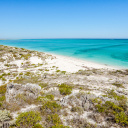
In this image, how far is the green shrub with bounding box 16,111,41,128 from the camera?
5.30 m

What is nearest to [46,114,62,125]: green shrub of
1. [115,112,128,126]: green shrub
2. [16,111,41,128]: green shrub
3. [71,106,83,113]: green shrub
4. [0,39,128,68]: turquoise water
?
[16,111,41,128]: green shrub

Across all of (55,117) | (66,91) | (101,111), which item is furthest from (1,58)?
(101,111)

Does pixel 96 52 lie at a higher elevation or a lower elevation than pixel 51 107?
higher

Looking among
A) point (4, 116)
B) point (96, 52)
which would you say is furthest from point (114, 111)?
point (96, 52)

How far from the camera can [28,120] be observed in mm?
5512

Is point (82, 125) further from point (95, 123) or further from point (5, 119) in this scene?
point (5, 119)

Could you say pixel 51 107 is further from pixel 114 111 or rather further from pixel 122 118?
pixel 122 118

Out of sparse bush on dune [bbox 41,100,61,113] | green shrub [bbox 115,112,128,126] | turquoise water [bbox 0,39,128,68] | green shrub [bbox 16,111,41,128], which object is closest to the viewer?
green shrub [bbox 16,111,41,128]

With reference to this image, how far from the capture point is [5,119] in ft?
18.6

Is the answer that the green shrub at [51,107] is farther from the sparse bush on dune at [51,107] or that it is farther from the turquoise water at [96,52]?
the turquoise water at [96,52]

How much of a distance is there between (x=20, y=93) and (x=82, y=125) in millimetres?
5352

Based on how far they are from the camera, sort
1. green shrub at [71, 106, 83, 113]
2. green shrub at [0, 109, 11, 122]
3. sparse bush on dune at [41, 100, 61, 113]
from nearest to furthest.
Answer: green shrub at [0, 109, 11, 122], sparse bush on dune at [41, 100, 61, 113], green shrub at [71, 106, 83, 113]

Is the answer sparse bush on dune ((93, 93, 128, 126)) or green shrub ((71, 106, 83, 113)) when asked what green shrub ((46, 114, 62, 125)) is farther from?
sparse bush on dune ((93, 93, 128, 126))

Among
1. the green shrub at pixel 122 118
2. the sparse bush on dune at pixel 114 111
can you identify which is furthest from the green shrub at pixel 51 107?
the green shrub at pixel 122 118
